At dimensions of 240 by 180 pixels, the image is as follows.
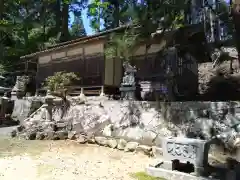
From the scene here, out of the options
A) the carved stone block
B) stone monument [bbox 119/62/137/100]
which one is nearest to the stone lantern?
stone monument [bbox 119/62/137/100]

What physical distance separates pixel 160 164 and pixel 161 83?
616cm

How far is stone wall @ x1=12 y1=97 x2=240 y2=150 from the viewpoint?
7.85m

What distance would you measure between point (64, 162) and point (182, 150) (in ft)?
11.4

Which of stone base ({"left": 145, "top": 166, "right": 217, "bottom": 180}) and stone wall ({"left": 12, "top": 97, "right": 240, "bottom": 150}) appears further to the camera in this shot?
stone wall ({"left": 12, "top": 97, "right": 240, "bottom": 150})

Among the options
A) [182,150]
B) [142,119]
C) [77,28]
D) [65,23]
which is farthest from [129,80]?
[77,28]

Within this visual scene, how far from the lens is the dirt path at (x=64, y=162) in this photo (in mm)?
6148

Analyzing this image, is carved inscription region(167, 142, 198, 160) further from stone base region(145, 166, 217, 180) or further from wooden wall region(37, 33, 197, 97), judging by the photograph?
wooden wall region(37, 33, 197, 97)

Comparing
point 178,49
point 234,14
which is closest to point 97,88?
point 178,49

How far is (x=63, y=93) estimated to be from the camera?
12.5 meters

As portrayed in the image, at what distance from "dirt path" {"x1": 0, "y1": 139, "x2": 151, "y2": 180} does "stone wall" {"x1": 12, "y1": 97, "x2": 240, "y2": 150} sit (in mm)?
932

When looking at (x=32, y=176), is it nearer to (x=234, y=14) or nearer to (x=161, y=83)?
(x=234, y=14)

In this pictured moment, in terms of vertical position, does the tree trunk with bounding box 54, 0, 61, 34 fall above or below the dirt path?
above

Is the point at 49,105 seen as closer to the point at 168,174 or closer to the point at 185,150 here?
the point at 168,174

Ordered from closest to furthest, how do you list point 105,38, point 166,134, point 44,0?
point 166,134 < point 105,38 < point 44,0
